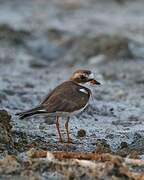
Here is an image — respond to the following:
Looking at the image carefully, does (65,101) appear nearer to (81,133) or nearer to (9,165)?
(81,133)

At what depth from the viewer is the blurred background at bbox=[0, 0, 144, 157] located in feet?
23.9

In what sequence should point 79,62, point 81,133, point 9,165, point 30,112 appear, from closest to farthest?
point 9,165 < point 30,112 < point 81,133 < point 79,62

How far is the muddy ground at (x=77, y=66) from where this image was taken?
6727mm

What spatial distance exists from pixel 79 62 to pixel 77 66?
49 centimetres

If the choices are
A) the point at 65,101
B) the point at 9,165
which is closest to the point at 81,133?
the point at 65,101

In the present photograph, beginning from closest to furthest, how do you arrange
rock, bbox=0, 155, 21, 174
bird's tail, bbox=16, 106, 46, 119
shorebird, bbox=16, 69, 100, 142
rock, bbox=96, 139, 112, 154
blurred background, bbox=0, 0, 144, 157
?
1. rock, bbox=0, 155, 21, 174
2. rock, bbox=96, 139, 112, 154
3. bird's tail, bbox=16, 106, 46, 119
4. shorebird, bbox=16, 69, 100, 142
5. blurred background, bbox=0, 0, 144, 157

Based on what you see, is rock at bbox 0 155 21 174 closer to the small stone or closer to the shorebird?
the shorebird

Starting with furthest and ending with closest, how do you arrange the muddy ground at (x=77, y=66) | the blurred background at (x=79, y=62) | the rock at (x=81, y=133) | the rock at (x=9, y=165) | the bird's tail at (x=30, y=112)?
the blurred background at (x=79, y=62) → the rock at (x=81, y=133) → the muddy ground at (x=77, y=66) → the bird's tail at (x=30, y=112) → the rock at (x=9, y=165)

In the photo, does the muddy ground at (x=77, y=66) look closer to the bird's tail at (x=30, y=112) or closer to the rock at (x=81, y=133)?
the rock at (x=81, y=133)

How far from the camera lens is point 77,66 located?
13688mm

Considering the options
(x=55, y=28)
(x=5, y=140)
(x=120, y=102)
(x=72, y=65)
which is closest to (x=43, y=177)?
(x=5, y=140)

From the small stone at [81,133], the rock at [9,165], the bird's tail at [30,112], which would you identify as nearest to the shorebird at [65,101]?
the bird's tail at [30,112]

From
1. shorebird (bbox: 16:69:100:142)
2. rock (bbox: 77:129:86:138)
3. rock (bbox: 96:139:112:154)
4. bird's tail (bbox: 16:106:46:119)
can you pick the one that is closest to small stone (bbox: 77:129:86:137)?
rock (bbox: 77:129:86:138)

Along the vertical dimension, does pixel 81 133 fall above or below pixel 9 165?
above
